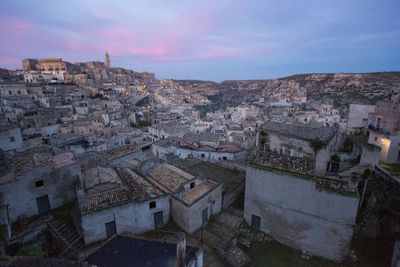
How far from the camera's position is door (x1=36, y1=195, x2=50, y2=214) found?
13.1 meters

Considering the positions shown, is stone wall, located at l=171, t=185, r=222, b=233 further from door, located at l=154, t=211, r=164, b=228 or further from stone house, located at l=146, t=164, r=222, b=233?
door, located at l=154, t=211, r=164, b=228

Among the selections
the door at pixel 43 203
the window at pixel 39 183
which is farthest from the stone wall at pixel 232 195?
the window at pixel 39 183

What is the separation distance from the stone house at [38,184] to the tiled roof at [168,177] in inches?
220

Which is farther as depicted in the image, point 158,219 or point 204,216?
point 204,216

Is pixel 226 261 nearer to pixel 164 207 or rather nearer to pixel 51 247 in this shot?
pixel 164 207

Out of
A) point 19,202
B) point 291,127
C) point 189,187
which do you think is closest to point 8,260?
point 19,202

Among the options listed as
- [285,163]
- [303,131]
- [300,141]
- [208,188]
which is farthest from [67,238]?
[303,131]

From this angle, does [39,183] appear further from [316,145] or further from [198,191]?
[316,145]

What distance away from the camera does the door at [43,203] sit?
13.1 meters

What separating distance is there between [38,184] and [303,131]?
70.5ft

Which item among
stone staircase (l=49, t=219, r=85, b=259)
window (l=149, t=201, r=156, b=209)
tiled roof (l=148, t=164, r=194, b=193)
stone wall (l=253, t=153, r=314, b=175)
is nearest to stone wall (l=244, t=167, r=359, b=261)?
stone wall (l=253, t=153, r=314, b=175)

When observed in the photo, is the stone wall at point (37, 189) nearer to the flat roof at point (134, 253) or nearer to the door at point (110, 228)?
the door at point (110, 228)

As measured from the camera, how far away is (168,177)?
1584 centimetres

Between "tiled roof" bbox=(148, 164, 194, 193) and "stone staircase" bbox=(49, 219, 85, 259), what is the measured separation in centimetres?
584
